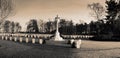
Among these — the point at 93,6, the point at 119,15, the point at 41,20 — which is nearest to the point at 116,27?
the point at 119,15

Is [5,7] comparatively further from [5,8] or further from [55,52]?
[55,52]

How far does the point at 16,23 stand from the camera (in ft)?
563

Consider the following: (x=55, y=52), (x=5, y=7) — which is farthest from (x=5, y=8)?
(x=55, y=52)

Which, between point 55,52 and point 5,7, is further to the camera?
point 5,7

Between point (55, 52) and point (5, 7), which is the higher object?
point (5, 7)

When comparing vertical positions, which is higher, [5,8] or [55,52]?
[5,8]

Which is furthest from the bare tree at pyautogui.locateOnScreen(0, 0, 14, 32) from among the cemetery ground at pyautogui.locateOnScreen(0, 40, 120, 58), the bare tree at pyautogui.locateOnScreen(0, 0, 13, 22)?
the cemetery ground at pyautogui.locateOnScreen(0, 40, 120, 58)

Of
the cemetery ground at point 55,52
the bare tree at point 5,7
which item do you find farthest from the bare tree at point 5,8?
the cemetery ground at point 55,52

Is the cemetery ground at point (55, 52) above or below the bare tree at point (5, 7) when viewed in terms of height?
below

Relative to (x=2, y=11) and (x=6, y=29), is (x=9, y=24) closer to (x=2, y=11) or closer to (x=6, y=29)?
(x=6, y=29)

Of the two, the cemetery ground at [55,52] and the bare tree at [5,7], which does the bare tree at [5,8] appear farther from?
the cemetery ground at [55,52]

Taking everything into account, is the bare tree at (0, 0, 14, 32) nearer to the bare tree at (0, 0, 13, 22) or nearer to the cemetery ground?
the bare tree at (0, 0, 13, 22)

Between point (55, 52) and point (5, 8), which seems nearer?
point (55, 52)

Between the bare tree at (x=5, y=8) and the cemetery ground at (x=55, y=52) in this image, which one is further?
the bare tree at (x=5, y=8)
